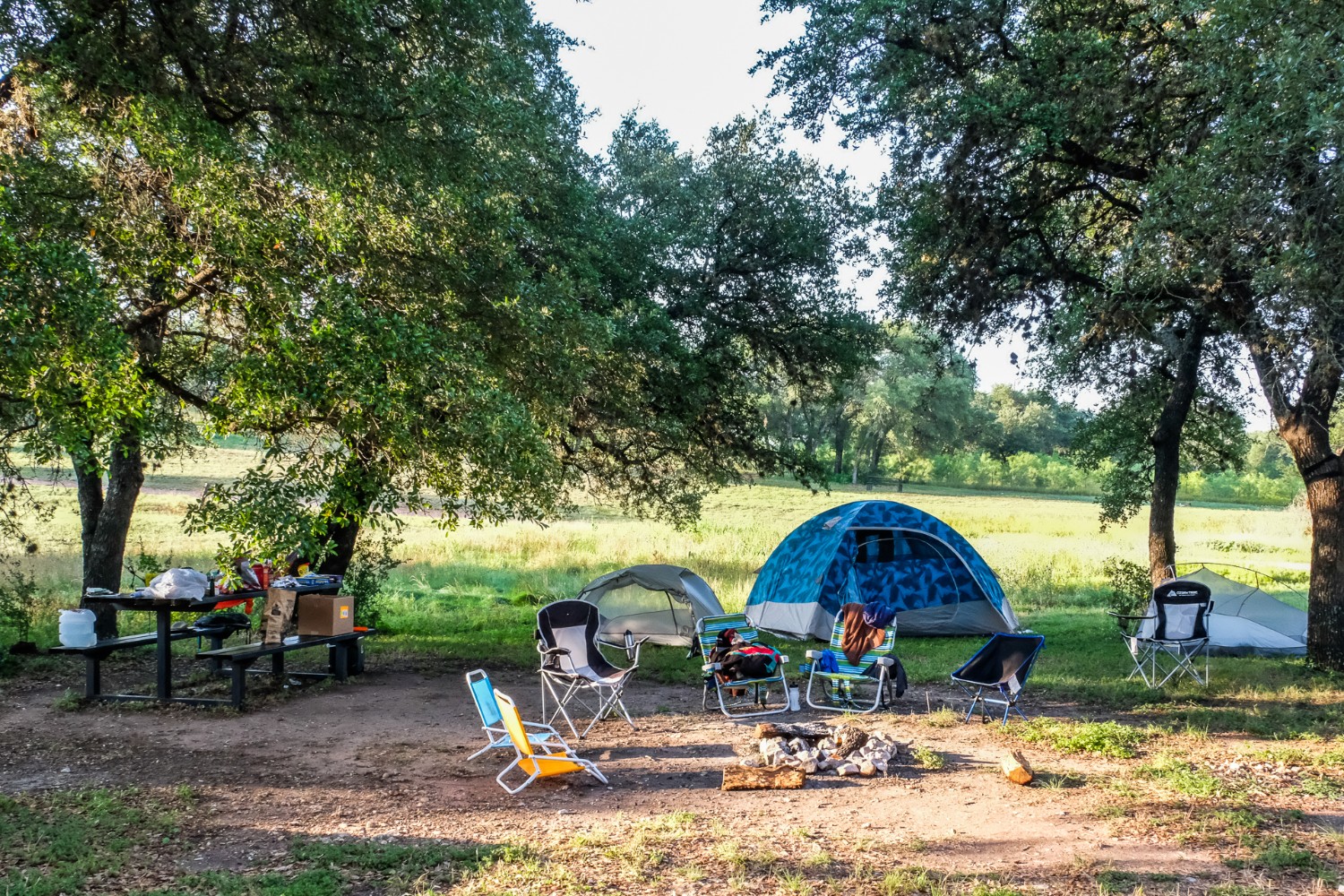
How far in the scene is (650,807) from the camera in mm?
5617

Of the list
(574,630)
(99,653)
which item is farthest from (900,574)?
(99,653)

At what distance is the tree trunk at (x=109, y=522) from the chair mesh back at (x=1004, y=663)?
332 inches

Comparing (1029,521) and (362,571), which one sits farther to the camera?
(1029,521)

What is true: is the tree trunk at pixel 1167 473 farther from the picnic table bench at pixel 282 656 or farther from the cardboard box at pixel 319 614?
the cardboard box at pixel 319 614

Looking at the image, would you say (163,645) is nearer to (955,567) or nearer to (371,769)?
(371,769)

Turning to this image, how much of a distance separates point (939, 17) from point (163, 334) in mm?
8274

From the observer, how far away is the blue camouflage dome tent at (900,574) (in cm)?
1261

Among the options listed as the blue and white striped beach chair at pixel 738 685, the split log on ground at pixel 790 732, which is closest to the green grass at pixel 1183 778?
the split log on ground at pixel 790 732

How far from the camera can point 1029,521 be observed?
32.5 metres

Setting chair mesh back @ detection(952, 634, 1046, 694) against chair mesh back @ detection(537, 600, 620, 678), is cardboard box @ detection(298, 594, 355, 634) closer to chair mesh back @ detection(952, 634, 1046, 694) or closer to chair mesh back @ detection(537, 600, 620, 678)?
chair mesh back @ detection(537, 600, 620, 678)

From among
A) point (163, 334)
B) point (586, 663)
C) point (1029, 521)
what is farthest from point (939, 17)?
point (1029, 521)

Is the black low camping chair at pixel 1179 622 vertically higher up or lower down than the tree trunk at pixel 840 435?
lower down

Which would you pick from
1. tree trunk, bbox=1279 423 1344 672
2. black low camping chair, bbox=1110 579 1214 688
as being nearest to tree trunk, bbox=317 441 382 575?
black low camping chair, bbox=1110 579 1214 688

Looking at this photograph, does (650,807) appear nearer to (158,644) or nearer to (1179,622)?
(158,644)
